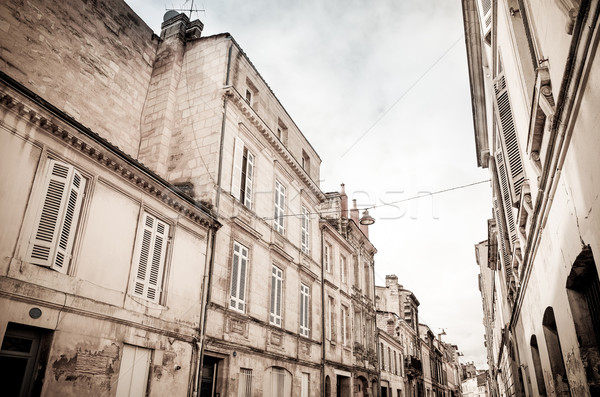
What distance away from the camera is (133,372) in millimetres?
8289

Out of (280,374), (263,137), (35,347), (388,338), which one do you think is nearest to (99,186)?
(35,347)

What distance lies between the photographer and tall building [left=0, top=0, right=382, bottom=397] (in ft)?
22.7

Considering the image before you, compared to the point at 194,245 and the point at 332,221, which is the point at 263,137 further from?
the point at 332,221

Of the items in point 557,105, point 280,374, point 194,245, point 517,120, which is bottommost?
point 280,374

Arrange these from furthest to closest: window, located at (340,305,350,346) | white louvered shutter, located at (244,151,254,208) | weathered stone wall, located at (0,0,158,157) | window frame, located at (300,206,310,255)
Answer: window, located at (340,305,350,346), window frame, located at (300,206,310,255), white louvered shutter, located at (244,151,254,208), weathered stone wall, located at (0,0,158,157)

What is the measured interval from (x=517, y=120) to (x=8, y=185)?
27.3 ft

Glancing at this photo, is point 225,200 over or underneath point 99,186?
over

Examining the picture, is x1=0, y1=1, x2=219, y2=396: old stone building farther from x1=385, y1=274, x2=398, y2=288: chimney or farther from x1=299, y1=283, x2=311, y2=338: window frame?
x1=385, y1=274, x2=398, y2=288: chimney

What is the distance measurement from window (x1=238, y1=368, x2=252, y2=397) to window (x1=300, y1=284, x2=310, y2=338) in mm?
4317

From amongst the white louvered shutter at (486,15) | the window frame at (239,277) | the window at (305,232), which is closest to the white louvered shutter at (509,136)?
the white louvered shutter at (486,15)

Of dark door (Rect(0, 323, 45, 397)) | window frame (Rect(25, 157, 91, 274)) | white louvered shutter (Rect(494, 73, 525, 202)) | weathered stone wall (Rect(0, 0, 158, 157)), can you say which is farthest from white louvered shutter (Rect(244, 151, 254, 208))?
white louvered shutter (Rect(494, 73, 525, 202))

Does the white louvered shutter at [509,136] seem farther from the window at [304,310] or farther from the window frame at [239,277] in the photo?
A: the window at [304,310]

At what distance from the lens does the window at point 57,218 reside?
6992 mm

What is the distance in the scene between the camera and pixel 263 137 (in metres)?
15.2
